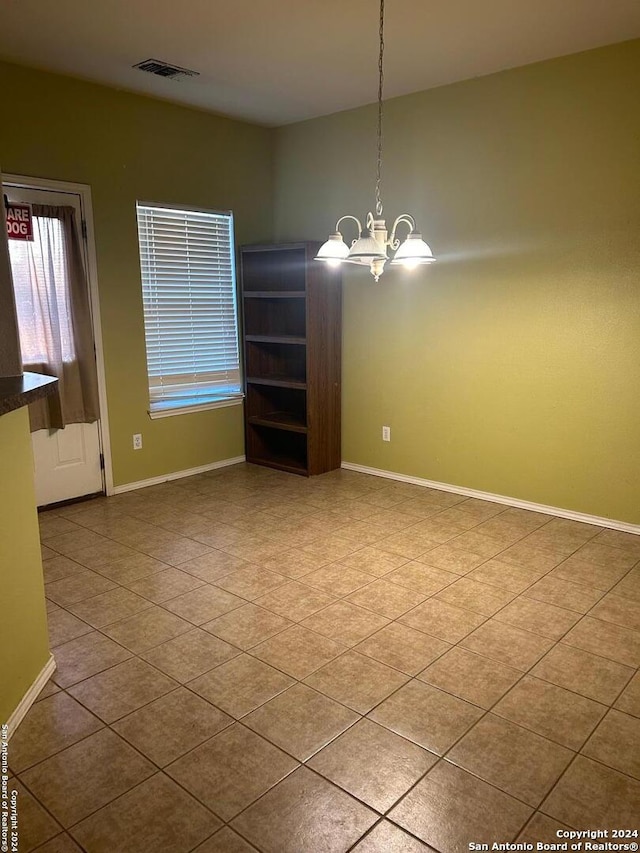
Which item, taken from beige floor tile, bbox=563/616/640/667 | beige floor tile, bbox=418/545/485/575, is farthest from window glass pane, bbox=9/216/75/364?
beige floor tile, bbox=563/616/640/667

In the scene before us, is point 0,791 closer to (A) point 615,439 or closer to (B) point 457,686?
(B) point 457,686

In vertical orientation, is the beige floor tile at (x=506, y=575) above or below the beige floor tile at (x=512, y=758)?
below

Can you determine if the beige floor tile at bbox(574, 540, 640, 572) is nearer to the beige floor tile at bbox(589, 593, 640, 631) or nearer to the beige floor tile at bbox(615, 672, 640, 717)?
the beige floor tile at bbox(589, 593, 640, 631)

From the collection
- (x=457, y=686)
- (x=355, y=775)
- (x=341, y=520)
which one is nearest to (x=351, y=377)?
(x=341, y=520)

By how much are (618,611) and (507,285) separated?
7.13ft

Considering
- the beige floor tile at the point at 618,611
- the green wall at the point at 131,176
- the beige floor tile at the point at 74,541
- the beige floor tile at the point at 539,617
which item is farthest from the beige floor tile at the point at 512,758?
the green wall at the point at 131,176

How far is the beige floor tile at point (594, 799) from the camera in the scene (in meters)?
1.77

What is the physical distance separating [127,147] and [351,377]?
2362mm

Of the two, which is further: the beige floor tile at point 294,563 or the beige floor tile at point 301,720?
the beige floor tile at point 294,563

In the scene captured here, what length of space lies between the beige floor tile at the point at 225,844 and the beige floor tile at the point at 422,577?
1610 mm

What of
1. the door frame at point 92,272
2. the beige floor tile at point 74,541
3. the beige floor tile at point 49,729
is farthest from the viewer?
the door frame at point 92,272

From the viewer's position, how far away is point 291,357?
558 cm

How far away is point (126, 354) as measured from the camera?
15.2 ft

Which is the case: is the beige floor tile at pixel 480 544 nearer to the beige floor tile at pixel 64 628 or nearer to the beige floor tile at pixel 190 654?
the beige floor tile at pixel 190 654
